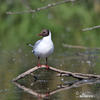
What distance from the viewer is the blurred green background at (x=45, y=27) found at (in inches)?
445

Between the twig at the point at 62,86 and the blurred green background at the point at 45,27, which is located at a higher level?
the twig at the point at 62,86

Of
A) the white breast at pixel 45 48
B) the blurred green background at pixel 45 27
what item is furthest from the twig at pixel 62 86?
the white breast at pixel 45 48

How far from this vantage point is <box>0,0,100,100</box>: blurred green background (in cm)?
1130

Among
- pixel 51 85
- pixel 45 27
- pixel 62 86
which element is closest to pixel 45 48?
pixel 51 85

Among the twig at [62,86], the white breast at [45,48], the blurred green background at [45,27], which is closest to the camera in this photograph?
the twig at [62,86]

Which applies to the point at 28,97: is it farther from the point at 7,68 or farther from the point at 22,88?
the point at 7,68

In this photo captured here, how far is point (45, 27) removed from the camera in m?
18.4

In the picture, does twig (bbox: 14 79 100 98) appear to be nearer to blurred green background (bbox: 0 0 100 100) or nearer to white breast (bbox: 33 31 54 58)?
blurred green background (bbox: 0 0 100 100)

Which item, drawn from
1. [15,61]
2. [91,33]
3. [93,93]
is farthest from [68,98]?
[91,33]

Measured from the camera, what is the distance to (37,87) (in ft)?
28.7

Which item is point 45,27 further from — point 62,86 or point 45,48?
point 62,86

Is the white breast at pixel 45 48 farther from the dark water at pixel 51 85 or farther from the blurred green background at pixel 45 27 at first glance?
the blurred green background at pixel 45 27

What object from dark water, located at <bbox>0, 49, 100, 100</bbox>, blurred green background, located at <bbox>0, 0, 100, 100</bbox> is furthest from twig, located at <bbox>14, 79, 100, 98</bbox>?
blurred green background, located at <bbox>0, 0, 100, 100</bbox>

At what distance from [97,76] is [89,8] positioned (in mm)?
12128
